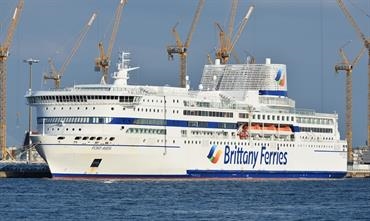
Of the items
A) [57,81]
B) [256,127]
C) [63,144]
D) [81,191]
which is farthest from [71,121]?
[57,81]

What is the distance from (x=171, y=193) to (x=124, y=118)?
13.7m

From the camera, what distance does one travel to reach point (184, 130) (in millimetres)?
104625

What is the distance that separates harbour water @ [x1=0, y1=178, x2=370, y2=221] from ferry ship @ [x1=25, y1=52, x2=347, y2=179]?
6.18 feet

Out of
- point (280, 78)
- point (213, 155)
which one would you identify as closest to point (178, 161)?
point (213, 155)

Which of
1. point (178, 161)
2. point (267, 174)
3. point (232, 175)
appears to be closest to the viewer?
point (178, 161)

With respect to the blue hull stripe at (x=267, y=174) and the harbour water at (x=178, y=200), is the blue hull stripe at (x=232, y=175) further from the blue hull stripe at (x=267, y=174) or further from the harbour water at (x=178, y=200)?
the harbour water at (x=178, y=200)

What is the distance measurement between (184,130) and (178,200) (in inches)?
879

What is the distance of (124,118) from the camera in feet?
329

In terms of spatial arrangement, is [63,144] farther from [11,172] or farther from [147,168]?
[11,172]

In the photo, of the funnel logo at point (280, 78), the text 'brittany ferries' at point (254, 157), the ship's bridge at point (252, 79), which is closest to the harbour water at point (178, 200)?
the text 'brittany ferries' at point (254, 157)

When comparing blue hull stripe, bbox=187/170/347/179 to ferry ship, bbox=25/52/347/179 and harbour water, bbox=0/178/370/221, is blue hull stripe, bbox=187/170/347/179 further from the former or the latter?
harbour water, bbox=0/178/370/221

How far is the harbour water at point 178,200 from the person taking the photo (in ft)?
237

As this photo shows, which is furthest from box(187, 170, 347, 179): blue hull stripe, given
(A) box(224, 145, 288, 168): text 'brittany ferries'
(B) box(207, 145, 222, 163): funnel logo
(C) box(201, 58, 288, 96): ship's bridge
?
(C) box(201, 58, 288, 96): ship's bridge

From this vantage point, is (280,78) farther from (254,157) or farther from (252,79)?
(254,157)
